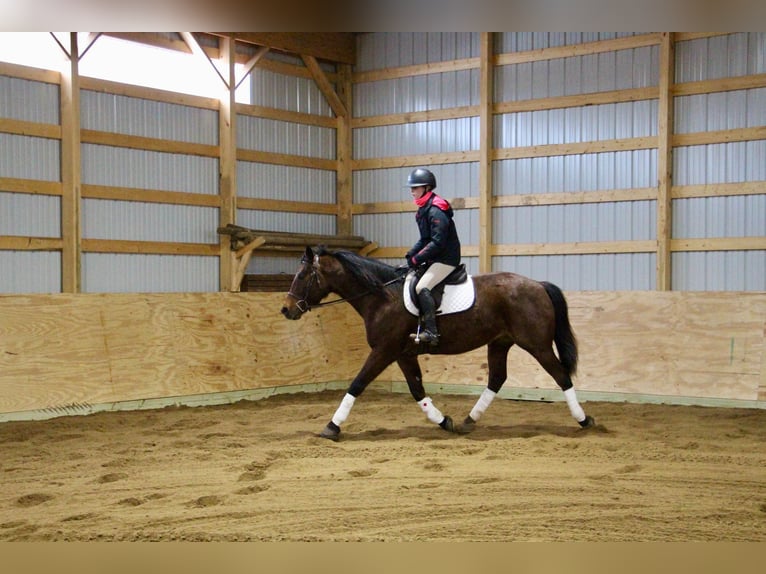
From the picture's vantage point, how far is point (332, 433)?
7.61m

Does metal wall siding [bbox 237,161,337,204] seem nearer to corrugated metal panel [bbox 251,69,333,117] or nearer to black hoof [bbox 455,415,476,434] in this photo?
corrugated metal panel [bbox 251,69,333,117]

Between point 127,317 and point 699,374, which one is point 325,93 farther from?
point 699,374

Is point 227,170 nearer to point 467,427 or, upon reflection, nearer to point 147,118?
point 147,118

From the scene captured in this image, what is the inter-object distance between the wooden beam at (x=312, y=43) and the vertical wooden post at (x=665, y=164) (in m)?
5.37

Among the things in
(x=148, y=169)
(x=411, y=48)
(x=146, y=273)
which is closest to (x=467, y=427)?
(x=146, y=273)

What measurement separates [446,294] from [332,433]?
5.45 ft

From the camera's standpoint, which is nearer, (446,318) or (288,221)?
(446,318)

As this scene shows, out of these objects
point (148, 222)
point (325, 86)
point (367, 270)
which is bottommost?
point (367, 270)

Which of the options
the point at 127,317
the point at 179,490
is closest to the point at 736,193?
the point at 127,317

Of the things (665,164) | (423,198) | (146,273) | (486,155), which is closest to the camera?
(423,198)

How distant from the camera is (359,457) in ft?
22.4

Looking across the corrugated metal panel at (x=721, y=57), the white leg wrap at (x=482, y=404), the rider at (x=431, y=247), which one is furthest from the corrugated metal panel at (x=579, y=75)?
the white leg wrap at (x=482, y=404)

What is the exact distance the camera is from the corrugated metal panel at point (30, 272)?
10656 mm

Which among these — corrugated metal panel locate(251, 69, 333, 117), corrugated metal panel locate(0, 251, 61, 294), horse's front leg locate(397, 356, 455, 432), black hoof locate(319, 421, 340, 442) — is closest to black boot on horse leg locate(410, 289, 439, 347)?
horse's front leg locate(397, 356, 455, 432)
